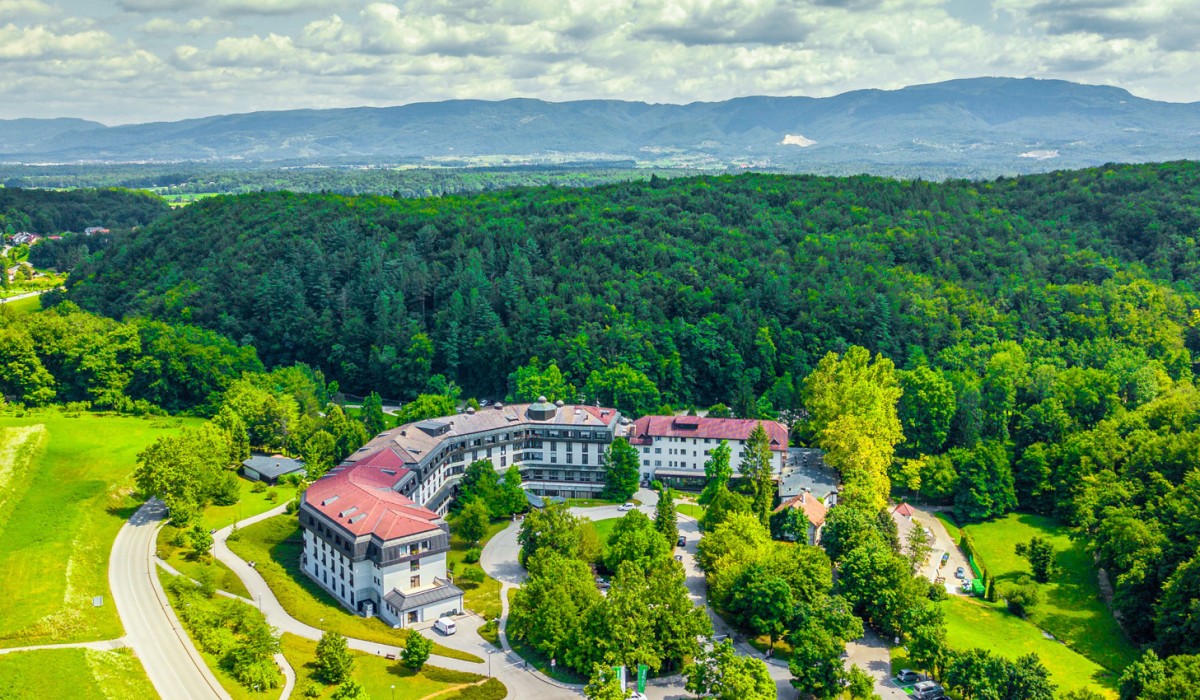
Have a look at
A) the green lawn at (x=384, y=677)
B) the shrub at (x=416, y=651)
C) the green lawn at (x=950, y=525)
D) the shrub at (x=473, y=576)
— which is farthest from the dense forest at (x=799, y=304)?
the shrub at (x=416, y=651)

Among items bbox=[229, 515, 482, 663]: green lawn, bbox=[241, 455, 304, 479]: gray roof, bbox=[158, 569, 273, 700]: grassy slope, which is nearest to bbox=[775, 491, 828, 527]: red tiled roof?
bbox=[229, 515, 482, 663]: green lawn

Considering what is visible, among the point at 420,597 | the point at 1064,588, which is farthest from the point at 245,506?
the point at 1064,588

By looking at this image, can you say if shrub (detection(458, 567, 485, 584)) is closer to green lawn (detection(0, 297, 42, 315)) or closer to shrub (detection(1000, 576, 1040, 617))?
shrub (detection(1000, 576, 1040, 617))

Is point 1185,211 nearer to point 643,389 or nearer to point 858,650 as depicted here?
point 643,389

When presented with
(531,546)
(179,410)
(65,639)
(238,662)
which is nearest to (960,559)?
(531,546)

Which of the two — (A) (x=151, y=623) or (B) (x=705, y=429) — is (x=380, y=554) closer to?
(A) (x=151, y=623)

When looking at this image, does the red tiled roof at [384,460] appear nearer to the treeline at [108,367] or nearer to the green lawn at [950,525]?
the treeline at [108,367]
